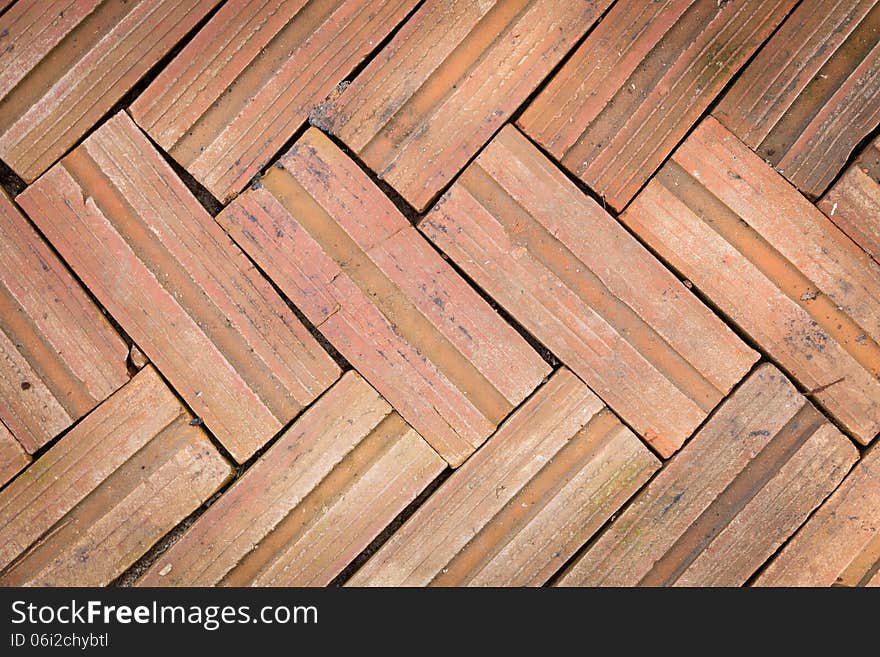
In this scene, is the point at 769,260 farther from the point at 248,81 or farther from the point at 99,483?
the point at 99,483

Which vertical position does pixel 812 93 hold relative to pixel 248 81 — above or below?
below

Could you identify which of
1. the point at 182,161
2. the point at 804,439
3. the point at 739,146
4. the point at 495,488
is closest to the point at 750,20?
the point at 739,146

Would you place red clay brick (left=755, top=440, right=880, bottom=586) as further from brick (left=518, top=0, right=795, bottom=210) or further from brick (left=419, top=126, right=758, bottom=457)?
brick (left=518, top=0, right=795, bottom=210)

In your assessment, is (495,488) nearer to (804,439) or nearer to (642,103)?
(804,439)

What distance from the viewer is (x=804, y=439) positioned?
2209 mm

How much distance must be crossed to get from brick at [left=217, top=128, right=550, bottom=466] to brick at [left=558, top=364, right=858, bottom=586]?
494mm

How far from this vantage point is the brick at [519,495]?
86.4 inches

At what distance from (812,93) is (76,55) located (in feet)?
6.98

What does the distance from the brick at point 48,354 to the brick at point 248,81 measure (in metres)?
0.52

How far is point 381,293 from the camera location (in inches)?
86.7

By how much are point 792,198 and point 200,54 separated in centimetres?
176

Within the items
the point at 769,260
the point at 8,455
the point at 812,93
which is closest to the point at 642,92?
the point at 812,93

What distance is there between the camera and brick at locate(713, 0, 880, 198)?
2.20m

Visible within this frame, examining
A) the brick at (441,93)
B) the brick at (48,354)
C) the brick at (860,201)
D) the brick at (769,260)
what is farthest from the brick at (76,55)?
the brick at (860,201)
